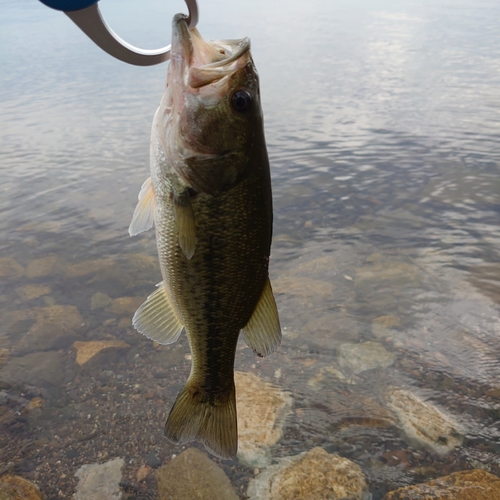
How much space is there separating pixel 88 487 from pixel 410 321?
164 inches

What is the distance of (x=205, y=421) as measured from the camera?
2.35 m

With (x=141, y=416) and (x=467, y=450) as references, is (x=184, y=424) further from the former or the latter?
(x=467, y=450)

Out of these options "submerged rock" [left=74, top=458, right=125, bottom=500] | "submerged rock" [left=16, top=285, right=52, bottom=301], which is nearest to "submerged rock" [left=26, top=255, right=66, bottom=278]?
"submerged rock" [left=16, top=285, right=52, bottom=301]

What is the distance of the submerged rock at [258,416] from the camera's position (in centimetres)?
431

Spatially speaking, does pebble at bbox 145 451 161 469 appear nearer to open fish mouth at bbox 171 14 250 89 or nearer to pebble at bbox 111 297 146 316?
pebble at bbox 111 297 146 316

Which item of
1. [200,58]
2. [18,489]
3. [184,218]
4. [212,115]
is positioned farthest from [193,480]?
[200,58]

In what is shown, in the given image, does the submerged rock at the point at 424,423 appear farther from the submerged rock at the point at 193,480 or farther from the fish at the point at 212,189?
the fish at the point at 212,189

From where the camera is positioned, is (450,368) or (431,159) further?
(431,159)

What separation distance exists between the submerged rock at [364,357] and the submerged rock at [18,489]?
3.21 meters

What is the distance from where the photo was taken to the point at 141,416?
4.85 m

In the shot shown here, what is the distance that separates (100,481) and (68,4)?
3.79 meters

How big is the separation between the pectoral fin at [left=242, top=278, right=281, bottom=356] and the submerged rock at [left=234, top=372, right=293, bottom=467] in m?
2.54

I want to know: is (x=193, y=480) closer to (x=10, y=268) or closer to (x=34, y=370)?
(x=34, y=370)

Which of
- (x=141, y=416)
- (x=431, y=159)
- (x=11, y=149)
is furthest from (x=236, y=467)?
(x=11, y=149)
